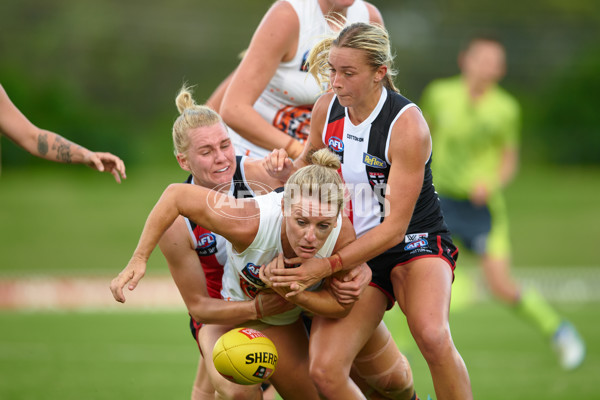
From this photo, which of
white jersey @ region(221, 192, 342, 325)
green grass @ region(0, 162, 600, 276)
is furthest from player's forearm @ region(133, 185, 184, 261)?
green grass @ region(0, 162, 600, 276)

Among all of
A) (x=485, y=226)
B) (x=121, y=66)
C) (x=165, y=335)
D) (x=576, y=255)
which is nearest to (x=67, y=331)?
(x=165, y=335)

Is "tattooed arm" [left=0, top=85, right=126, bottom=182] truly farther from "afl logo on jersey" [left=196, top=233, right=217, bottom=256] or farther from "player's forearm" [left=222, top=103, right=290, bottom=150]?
"player's forearm" [left=222, top=103, right=290, bottom=150]

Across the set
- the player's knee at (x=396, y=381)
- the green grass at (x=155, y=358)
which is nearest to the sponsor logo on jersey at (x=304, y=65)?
the player's knee at (x=396, y=381)

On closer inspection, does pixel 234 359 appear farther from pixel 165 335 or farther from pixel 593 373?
pixel 165 335

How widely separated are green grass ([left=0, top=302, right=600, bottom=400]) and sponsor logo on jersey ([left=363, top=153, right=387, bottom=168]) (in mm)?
2692

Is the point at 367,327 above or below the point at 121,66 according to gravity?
above

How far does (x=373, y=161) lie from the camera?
Result: 446cm

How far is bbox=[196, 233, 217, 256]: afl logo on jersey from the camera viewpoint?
188 inches

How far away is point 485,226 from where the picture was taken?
356 inches

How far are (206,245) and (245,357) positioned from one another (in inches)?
29.7

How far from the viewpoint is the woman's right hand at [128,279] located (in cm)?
399

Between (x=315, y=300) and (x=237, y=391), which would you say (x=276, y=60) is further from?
(x=237, y=391)

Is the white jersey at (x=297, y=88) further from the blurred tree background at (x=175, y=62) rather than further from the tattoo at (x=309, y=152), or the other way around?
the blurred tree background at (x=175, y=62)

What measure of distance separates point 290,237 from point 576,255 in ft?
59.6
